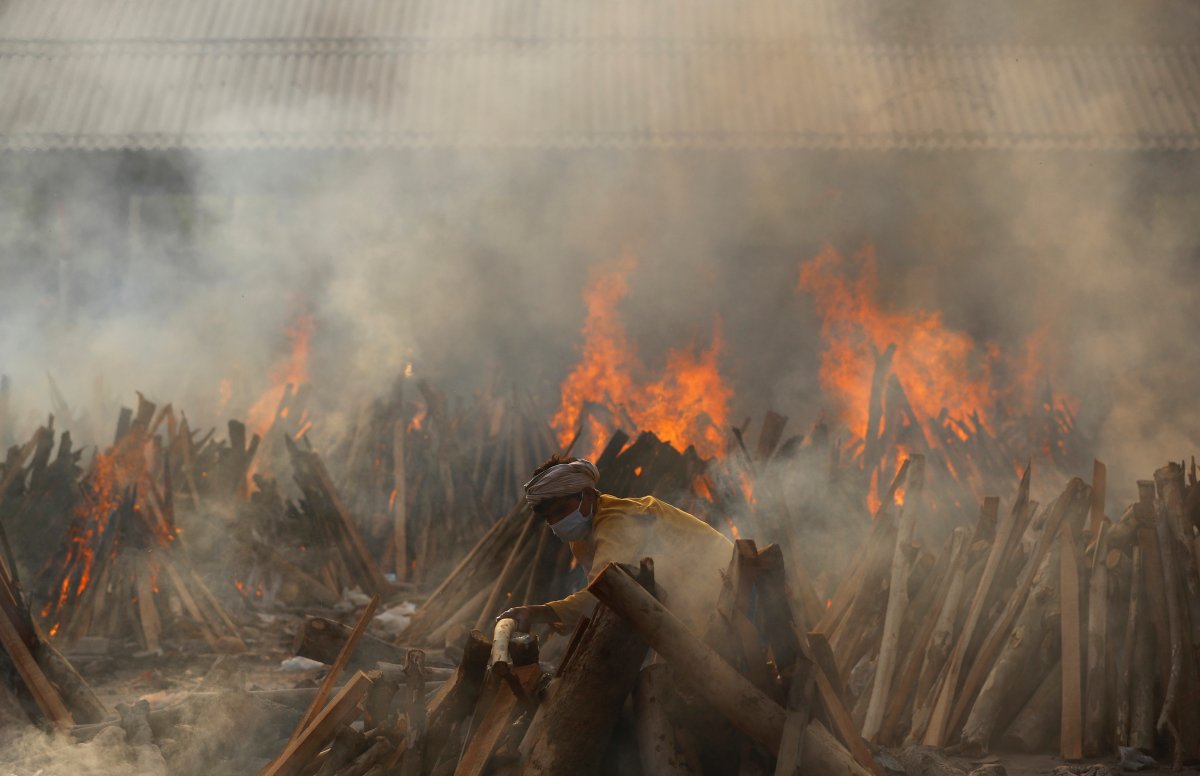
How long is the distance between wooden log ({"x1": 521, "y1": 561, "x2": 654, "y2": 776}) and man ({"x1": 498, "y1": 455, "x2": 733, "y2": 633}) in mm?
521

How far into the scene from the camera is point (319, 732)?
3.44 m

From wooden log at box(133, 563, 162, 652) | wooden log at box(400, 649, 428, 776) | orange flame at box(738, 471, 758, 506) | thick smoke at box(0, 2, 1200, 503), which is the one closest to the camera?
wooden log at box(400, 649, 428, 776)

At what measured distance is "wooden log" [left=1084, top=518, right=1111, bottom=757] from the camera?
4.60m

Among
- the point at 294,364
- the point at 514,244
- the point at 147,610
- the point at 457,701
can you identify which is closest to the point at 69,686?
the point at 147,610

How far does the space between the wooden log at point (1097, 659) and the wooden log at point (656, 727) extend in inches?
102

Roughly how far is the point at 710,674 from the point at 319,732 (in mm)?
1449

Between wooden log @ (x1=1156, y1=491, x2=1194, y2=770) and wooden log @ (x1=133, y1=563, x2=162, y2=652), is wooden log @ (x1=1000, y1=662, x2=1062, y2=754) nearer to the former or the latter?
wooden log @ (x1=1156, y1=491, x2=1194, y2=770)

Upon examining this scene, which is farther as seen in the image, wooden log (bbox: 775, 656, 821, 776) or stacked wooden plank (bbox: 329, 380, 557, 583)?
stacked wooden plank (bbox: 329, 380, 557, 583)

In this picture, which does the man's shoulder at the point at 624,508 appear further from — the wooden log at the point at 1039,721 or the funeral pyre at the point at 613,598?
the wooden log at the point at 1039,721

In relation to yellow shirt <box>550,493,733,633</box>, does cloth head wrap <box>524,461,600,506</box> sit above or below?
above

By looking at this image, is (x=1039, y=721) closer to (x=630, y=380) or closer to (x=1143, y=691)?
(x=1143, y=691)

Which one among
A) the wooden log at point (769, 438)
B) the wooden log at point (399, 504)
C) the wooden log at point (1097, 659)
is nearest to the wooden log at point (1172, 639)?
the wooden log at point (1097, 659)

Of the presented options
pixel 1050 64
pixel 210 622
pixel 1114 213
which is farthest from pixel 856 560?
pixel 1050 64

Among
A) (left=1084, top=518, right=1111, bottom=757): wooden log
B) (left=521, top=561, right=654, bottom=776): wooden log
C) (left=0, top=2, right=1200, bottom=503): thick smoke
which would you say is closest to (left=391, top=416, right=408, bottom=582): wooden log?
(left=0, top=2, right=1200, bottom=503): thick smoke
